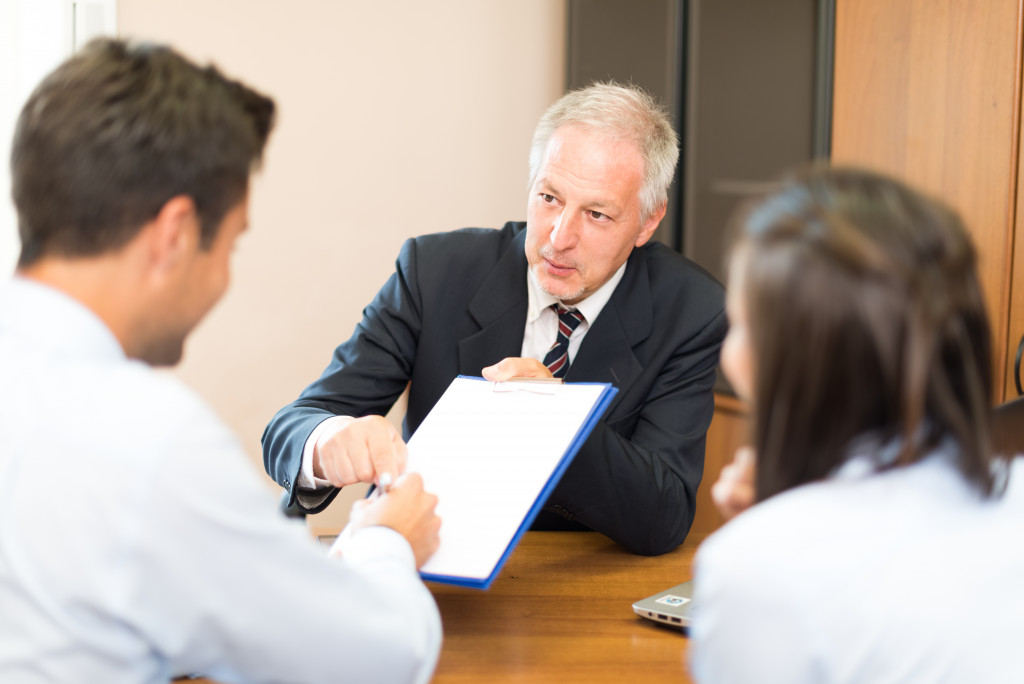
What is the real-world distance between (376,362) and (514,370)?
50 cm

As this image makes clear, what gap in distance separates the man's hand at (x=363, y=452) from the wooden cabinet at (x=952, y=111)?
44.8 inches

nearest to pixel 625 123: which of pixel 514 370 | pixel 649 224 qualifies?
pixel 649 224

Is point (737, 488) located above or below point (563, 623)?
above

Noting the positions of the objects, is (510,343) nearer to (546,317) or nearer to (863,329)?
(546,317)

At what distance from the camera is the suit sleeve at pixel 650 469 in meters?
1.42

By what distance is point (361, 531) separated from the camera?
3.49 ft

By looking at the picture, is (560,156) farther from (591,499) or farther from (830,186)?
(830,186)

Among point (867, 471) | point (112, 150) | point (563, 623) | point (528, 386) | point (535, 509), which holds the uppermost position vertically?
point (112, 150)

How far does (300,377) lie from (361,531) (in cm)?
224

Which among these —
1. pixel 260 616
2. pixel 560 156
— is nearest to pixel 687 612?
pixel 260 616

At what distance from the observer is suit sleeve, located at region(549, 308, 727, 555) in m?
1.42

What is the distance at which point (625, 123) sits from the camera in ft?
5.79

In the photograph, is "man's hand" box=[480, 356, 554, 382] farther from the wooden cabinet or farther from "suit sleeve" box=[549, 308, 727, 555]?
the wooden cabinet

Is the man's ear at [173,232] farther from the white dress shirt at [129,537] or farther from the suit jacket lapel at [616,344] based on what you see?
the suit jacket lapel at [616,344]
